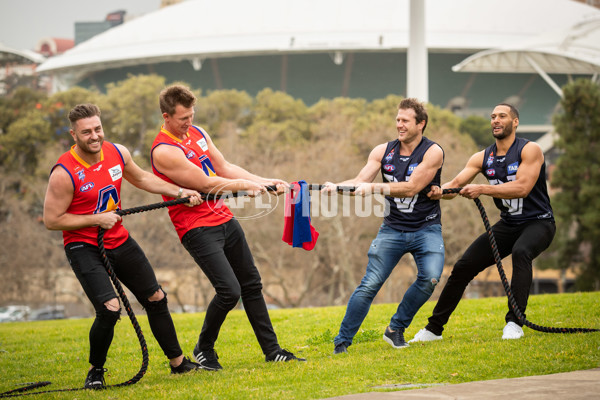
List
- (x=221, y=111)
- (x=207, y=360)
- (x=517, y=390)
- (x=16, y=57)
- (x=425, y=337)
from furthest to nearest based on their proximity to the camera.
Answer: (x=16, y=57), (x=221, y=111), (x=425, y=337), (x=207, y=360), (x=517, y=390)

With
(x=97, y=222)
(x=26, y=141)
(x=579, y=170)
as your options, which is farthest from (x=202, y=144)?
(x=26, y=141)

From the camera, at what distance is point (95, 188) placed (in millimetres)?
6742

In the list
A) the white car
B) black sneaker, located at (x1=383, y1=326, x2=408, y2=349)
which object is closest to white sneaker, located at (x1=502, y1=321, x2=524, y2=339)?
black sneaker, located at (x1=383, y1=326, x2=408, y2=349)

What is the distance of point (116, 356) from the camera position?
30.4 feet

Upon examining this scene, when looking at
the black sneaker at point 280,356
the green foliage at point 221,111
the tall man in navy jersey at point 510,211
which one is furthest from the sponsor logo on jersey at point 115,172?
the green foliage at point 221,111

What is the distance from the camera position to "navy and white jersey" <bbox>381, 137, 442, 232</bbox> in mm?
7652

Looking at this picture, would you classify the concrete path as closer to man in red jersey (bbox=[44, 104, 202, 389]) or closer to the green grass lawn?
the green grass lawn

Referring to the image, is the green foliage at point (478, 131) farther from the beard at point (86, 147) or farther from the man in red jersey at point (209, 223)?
the beard at point (86, 147)

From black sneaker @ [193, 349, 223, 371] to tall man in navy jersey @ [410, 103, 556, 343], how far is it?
7.16 ft

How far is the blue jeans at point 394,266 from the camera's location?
7.55m

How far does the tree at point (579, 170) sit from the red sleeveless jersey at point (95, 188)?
31765 millimetres

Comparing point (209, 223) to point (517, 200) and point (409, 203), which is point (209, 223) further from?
point (517, 200)

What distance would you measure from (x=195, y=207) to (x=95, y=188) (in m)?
0.96

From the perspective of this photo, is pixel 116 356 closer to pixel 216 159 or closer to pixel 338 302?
pixel 216 159
